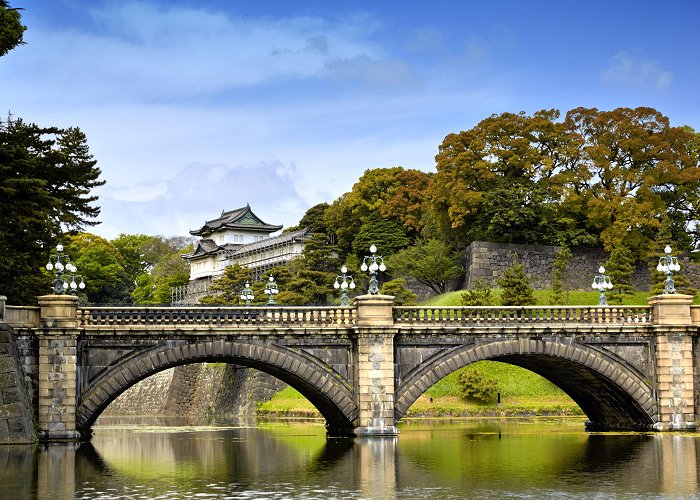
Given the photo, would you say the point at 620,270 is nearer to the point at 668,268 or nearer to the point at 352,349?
the point at 668,268

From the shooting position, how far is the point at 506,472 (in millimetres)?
33844

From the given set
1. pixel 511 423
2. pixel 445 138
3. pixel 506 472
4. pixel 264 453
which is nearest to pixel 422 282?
pixel 445 138

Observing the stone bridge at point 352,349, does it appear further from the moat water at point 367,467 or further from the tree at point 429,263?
the tree at point 429,263

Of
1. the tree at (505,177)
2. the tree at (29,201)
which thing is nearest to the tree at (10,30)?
the tree at (29,201)

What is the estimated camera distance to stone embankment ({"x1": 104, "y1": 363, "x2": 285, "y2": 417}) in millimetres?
77688

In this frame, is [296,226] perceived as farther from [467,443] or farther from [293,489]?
[293,489]

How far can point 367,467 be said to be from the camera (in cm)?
3544

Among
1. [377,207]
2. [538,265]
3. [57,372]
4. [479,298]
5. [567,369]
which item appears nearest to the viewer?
[57,372]

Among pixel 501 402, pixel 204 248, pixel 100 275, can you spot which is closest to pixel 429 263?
pixel 501 402

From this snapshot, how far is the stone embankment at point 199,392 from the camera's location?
255 ft

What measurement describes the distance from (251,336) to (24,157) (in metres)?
16.4

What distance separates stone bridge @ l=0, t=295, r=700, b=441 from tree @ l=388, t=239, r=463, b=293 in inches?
1215

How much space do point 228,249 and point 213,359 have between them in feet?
247

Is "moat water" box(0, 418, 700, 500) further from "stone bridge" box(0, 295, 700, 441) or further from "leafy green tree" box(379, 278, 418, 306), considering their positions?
"leafy green tree" box(379, 278, 418, 306)
